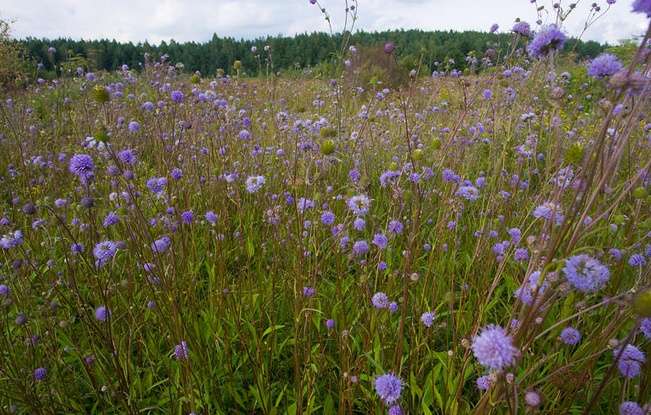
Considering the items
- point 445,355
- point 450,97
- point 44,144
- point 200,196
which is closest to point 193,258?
point 200,196

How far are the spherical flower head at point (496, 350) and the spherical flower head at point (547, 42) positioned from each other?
3.14 feet

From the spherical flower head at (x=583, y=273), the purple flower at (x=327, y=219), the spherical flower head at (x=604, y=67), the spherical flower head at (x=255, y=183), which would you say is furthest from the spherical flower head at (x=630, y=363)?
the spherical flower head at (x=255, y=183)

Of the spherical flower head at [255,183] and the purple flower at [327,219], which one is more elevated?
the spherical flower head at [255,183]

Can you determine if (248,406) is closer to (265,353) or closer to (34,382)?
(265,353)

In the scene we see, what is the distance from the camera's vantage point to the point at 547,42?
134 cm

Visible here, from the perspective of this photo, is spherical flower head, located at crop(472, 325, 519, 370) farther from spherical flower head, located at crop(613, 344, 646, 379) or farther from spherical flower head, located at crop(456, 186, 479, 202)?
spherical flower head, located at crop(456, 186, 479, 202)

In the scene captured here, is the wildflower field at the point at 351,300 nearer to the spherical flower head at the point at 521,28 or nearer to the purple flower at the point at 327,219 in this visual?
the purple flower at the point at 327,219

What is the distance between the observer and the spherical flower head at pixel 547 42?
4.33 feet

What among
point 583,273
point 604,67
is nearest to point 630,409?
point 583,273

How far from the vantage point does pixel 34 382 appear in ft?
5.41

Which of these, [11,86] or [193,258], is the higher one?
[11,86]

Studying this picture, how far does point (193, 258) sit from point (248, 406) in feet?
2.96

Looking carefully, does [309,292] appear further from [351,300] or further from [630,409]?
[630,409]

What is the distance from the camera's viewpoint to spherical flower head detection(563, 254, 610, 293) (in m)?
0.91
